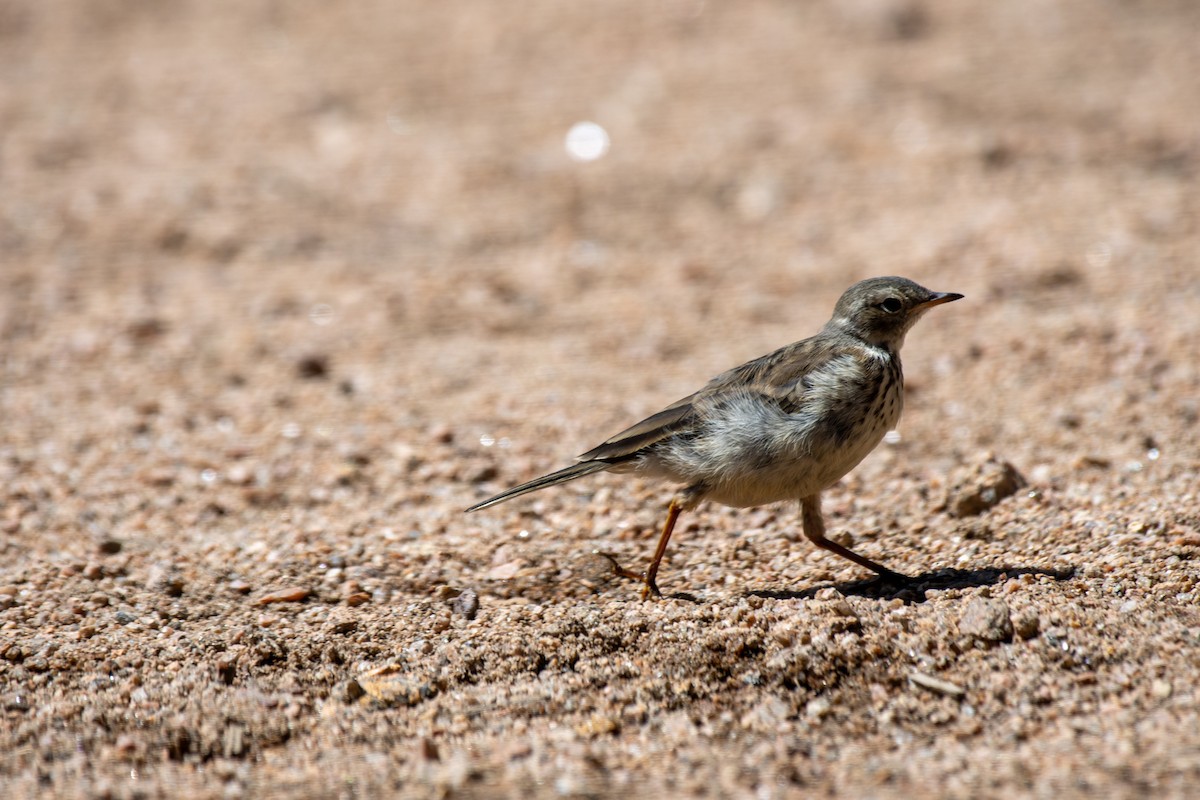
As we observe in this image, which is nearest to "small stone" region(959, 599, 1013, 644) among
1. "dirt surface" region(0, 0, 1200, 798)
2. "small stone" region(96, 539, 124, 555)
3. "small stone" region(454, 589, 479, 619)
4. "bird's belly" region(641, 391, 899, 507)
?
"dirt surface" region(0, 0, 1200, 798)

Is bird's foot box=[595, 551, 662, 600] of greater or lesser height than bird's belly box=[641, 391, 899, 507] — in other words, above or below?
below

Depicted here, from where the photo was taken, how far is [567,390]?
7.02 metres

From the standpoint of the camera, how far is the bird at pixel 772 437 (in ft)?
15.6

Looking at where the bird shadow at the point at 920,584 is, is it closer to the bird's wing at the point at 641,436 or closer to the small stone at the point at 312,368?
the bird's wing at the point at 641,436

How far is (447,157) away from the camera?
395 inches

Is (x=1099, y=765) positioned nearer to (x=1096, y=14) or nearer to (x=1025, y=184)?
(x=1025, y=184)

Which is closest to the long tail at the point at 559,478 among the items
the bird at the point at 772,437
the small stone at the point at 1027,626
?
the bird at the point at 772,437

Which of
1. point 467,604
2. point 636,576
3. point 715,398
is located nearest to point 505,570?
point 467,604

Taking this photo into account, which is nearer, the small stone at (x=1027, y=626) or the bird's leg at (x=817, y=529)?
the small stone at (x=1027, y=626)

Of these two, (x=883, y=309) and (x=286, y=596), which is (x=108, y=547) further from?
(x=883, y=309)

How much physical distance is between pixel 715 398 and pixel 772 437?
0.34 m

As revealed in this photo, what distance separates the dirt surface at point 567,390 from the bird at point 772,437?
346 mm

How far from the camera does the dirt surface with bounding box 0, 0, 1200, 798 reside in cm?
390

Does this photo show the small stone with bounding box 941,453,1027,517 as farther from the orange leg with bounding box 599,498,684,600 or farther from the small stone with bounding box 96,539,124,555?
the small stone with bounding box 96,539,124,555
